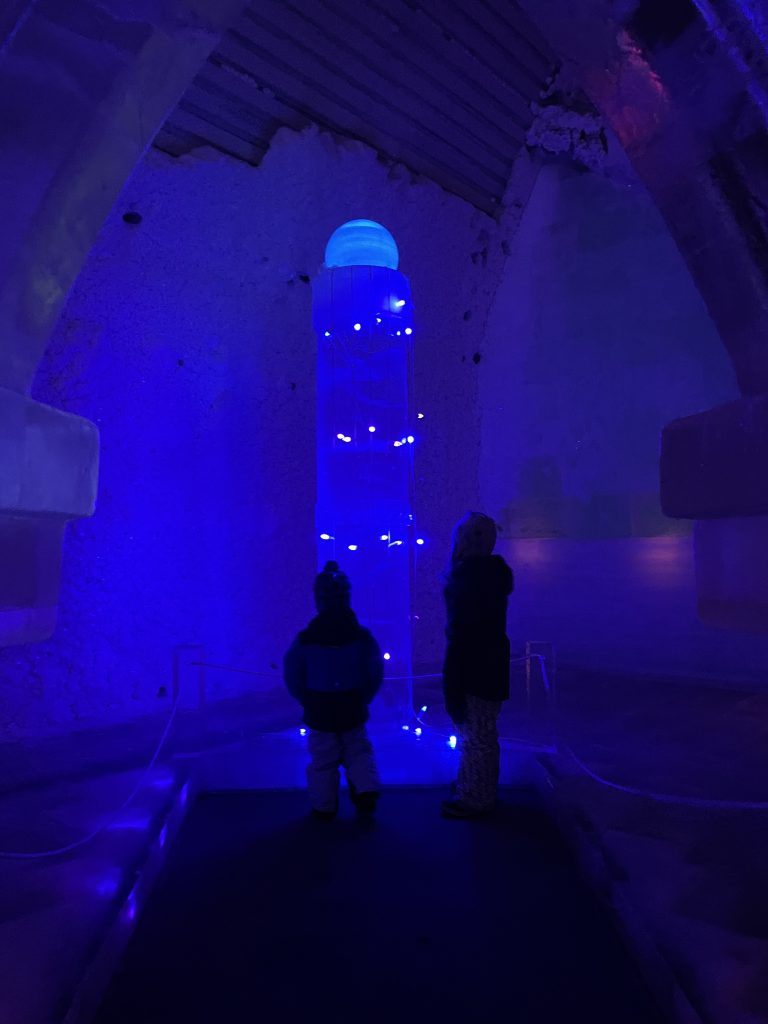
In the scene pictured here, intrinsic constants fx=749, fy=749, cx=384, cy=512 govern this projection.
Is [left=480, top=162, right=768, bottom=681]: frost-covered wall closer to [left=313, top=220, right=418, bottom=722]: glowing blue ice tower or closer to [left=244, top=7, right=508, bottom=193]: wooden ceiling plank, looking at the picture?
[left=244, top=7, right=508, bottom=193]: wooden ceiling plank

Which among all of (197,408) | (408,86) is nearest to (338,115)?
(408,86)

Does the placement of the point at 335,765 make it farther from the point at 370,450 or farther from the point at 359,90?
the point at 359,90

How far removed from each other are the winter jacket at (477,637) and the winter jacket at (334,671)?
1.31ft

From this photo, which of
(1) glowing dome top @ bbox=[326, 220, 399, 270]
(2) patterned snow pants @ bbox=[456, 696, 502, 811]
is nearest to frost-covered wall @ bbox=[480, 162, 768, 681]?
(1) glowing dome top @ bbox=[326, 220, 399, 270]

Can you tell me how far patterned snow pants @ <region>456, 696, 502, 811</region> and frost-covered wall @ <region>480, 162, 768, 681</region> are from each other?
13.0ft

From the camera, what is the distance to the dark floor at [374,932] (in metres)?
1.95

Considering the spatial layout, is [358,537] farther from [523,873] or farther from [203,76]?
[203,76]

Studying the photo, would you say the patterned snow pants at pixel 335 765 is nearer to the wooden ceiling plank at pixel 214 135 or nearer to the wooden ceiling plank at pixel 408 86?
the wooden ceiling plank at pixel 214 135

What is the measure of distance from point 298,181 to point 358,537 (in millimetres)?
3466

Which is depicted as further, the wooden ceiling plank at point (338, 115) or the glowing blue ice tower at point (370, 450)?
the wooden ceiling plank at point (338, 115)

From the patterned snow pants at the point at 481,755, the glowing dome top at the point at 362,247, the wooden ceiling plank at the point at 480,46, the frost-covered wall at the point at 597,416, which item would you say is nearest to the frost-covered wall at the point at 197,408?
the wooden ceiling plank at the point at 480,46

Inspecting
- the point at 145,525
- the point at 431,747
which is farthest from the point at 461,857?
the point at 145,525

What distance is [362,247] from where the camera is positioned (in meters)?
4.88

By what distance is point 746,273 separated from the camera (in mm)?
1555
